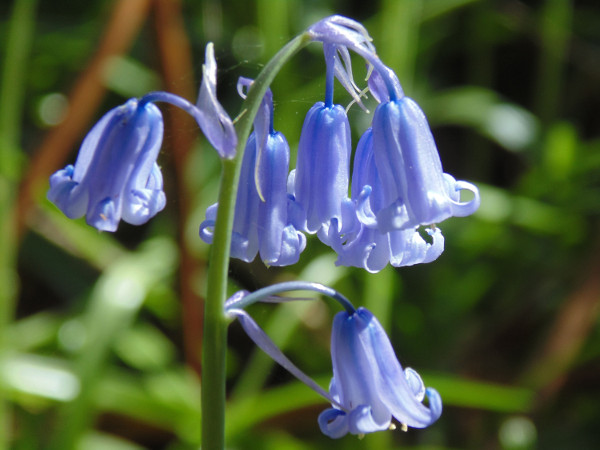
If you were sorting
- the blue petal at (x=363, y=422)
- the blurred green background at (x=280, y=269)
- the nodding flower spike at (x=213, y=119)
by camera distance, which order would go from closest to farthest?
1. the nodding flower spike at (x=213, y=119)
2. the blue petal at (x=363, y=422)
3. the blurred green background at (x=280, y=269)

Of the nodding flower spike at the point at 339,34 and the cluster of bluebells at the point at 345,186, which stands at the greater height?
the nodding flower spike at the point at 339,34

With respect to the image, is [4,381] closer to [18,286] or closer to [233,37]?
[18,286]

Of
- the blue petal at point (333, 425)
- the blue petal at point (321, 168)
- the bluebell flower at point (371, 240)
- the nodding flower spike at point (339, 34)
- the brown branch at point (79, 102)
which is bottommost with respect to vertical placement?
the blue petal at point (333, 425)

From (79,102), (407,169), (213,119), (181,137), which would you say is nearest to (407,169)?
(407,169)

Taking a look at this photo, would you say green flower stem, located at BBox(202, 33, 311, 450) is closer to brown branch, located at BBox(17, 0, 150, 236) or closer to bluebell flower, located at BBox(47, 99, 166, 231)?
bluebell flower, located at BBox(47, 99, 166, 231)

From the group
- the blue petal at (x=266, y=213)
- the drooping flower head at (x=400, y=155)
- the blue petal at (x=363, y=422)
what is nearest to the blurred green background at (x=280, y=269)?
the blue petal at (x=266, y=213)

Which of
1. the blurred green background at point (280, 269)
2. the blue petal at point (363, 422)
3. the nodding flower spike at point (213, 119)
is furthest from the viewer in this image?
the blurred green background at point (280, 269)

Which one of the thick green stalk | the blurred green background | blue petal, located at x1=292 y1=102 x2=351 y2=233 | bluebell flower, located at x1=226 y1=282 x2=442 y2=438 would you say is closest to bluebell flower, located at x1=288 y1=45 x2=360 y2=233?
blue petal, located at x1=292 y1=102 x2=351 y2=233

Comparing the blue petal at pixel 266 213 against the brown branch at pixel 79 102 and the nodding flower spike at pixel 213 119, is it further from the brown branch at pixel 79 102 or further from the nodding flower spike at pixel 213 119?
the brown branch at pixel 79 102

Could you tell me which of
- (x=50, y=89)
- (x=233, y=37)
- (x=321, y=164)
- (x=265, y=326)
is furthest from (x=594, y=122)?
(x=321, y=164)
